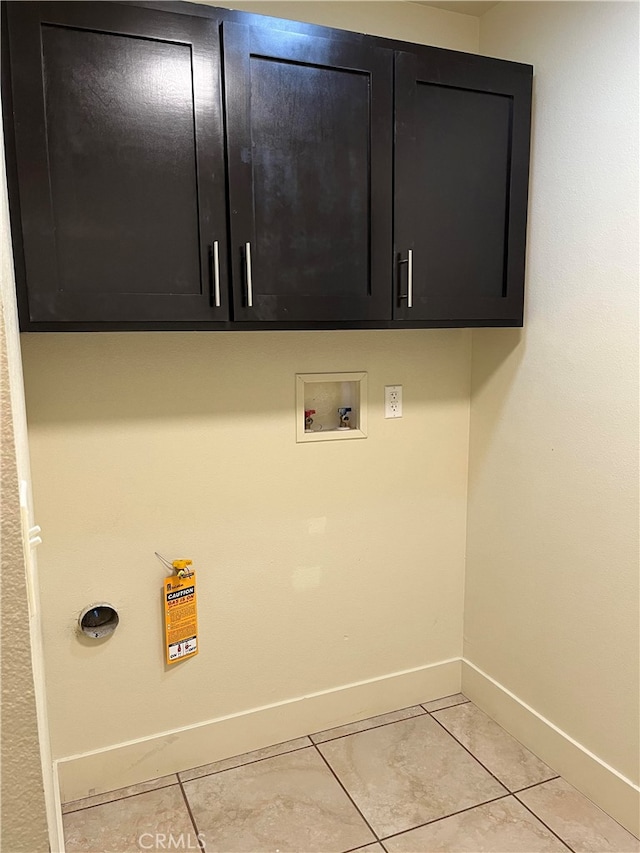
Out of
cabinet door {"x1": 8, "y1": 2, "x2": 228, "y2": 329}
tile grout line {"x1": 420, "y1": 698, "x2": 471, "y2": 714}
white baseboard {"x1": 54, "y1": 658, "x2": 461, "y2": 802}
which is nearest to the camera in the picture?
cabinet door {"x1": 8, "y1": 2, "x2": 228, "y2": 329}

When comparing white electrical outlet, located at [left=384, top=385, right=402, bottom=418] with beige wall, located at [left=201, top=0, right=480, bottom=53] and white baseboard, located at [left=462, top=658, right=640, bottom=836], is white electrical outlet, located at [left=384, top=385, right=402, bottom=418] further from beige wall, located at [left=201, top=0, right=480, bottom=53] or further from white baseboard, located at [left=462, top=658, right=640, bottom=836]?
beige wall, located at [left=201, top=0, right=480, bottom=53]

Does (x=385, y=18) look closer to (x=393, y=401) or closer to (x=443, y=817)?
(x=393, y=401)

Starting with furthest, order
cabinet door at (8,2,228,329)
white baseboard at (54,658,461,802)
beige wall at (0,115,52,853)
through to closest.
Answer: white baseboard at (54,658,461,802) → cabinet door at (8,2,228,329) → beige wall at (0,115,52,853)

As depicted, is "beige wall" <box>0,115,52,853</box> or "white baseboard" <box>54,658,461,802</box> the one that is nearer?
"beige wall" <box>0,115,52,853</box>

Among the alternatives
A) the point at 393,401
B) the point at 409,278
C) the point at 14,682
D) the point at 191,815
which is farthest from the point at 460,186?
the point at 191,815

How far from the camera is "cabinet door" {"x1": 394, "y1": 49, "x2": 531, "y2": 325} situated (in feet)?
6.05

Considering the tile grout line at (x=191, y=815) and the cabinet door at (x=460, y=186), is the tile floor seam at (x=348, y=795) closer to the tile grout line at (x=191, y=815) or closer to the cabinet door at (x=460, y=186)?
the tile grout line at (x=191, y=815)

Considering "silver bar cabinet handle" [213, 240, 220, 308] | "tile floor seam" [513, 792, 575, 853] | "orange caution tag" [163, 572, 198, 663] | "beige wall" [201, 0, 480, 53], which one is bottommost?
"tile floor seam" [513, 792, 575, 853]

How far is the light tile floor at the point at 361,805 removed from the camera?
1.80m

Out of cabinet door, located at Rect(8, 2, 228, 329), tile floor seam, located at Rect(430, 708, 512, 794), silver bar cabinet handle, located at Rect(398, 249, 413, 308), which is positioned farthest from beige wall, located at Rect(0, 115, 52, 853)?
tile floor seam, located at Rect(430, 708, 512, 794)

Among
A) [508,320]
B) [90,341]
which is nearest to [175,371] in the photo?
[90,341]

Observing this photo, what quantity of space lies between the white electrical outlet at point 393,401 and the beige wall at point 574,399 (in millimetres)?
336

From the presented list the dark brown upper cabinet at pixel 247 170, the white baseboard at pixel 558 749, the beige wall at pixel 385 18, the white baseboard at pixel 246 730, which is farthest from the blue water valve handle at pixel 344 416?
the beige wall at pixel 385 18

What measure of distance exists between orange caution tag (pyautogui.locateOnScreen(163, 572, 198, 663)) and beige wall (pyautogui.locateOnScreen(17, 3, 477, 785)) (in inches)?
1.9
